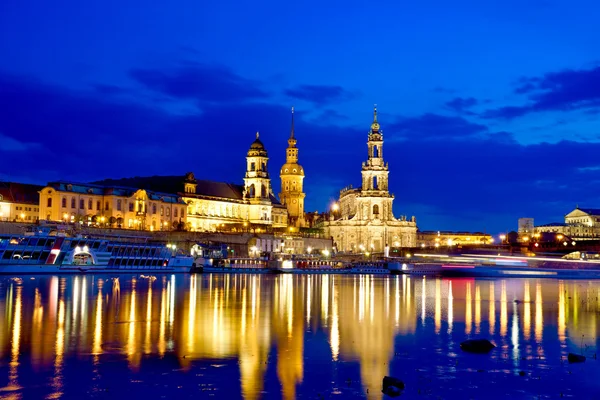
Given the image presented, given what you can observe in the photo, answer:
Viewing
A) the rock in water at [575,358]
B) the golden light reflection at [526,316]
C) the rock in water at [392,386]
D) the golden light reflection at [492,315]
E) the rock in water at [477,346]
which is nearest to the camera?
the rock in water at [392,386]

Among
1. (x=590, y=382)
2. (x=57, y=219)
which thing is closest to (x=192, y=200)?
→ (x=57, y=219)

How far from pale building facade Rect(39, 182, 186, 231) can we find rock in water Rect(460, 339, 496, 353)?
111 metres

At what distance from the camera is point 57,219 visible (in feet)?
451

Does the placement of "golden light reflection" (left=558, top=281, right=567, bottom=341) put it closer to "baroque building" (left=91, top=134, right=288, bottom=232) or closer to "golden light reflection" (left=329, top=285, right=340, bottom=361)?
"golden light reflection" (left=329, top=285, right=340, bottom=361)

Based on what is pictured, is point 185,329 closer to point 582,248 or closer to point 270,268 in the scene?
point 270,268

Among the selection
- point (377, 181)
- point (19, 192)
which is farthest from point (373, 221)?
point (19, 192)

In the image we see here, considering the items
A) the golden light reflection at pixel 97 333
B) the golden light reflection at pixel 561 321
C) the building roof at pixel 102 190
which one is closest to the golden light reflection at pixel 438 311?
the golden light reflection at pixel 561 321

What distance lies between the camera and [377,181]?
562 feet

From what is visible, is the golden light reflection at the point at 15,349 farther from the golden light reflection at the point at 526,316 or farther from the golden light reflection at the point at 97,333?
the golden light reflection at the point at 526,316

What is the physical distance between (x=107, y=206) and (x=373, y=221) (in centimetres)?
5540

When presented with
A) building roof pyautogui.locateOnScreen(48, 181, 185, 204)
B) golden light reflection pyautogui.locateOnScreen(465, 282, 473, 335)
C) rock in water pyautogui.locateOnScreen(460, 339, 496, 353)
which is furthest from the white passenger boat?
rock in water pyautogui.locateOnScreen(460, 339, 496, 353)

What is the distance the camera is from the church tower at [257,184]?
191 meters

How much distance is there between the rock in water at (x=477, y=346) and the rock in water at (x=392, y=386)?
855cm

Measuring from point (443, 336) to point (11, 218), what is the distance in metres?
113
